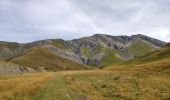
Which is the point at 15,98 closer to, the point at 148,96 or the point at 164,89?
the point at 148,96

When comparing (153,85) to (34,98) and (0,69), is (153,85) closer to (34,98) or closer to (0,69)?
(34,98)

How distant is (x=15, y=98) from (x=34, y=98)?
4.20ft

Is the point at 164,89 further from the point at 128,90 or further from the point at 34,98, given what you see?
the point at 34,98

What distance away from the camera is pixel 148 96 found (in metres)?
24.2

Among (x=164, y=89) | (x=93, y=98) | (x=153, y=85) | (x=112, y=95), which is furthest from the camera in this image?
(x=153, y=85)

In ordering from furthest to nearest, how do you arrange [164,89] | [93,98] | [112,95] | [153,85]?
[153,85] < [164,89] < [112,95] < [93,98]

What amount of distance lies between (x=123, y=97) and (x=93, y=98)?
2437mm

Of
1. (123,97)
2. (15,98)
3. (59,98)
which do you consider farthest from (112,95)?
(15,98)

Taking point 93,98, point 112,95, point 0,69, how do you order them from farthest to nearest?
point 0,69
point 112,95
point 93,98

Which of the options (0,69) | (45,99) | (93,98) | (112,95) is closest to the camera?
(45,99)

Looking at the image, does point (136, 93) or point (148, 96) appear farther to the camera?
point (136, 93)

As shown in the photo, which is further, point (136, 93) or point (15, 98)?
point (136, 93)

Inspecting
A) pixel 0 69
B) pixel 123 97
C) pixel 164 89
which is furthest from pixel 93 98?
pixel 0 69

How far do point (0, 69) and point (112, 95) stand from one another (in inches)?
3879
